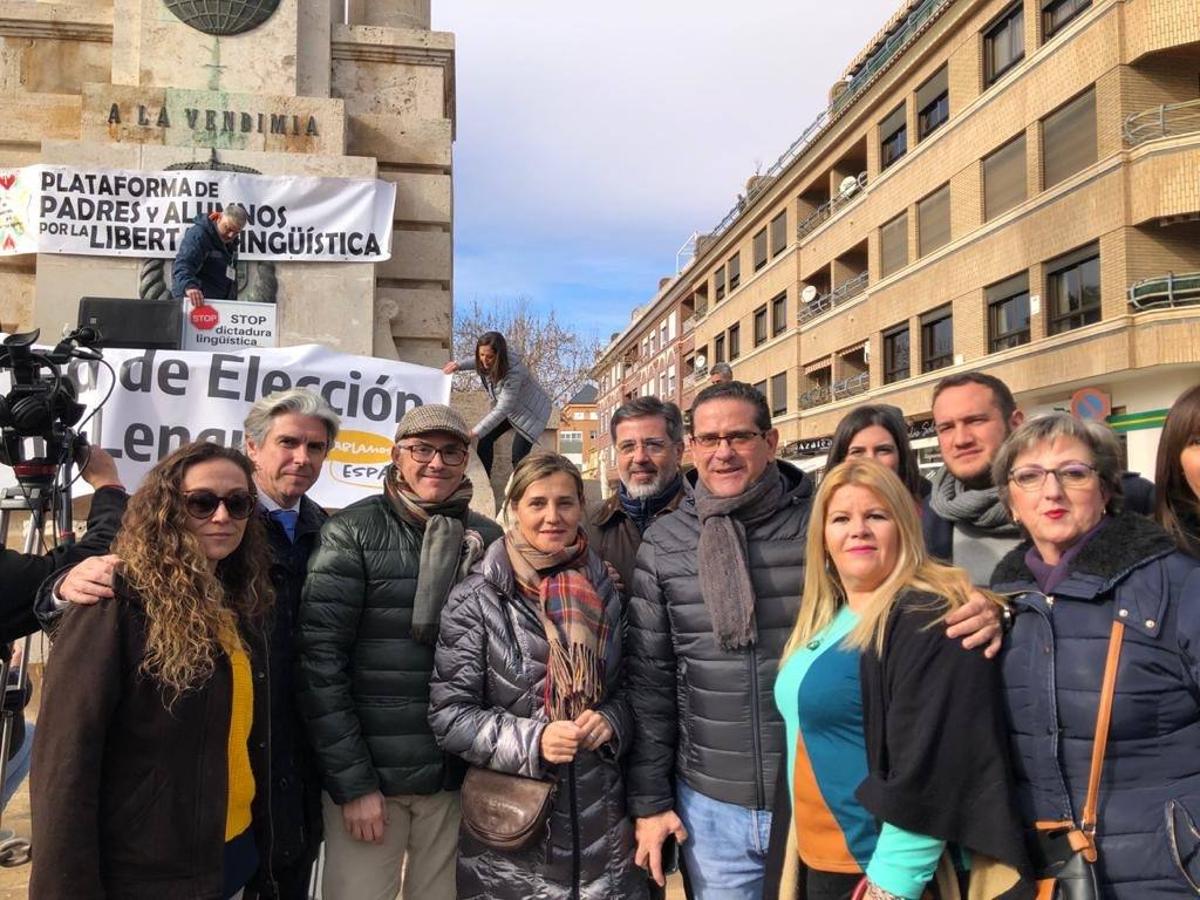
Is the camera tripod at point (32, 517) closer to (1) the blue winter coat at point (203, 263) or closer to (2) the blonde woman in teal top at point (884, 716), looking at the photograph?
(2) the blonde woman in teal top at point (884, 716)

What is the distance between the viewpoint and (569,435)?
3647 inches

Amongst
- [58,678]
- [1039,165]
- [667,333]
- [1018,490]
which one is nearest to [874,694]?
[1018,490]

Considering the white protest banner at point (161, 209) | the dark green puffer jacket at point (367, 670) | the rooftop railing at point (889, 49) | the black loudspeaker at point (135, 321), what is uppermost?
the rooftop railing at point (889, 49)

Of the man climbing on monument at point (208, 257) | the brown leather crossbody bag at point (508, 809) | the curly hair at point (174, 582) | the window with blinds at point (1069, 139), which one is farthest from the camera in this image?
the window with blinds at point (1069, 139)

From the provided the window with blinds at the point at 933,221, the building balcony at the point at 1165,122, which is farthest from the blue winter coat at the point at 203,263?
the window with blinds at the point at 933,221

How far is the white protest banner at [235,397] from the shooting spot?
231 inches

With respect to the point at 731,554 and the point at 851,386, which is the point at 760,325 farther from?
the point at 731,554

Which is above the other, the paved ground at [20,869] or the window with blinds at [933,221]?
the window with blinds at [933,221]

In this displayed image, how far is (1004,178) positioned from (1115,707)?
24154mm

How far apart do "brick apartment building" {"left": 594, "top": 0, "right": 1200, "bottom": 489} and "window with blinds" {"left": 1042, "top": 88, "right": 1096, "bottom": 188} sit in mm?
46

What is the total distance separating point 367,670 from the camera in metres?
2.78

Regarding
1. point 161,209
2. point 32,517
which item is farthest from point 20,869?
point 161,209

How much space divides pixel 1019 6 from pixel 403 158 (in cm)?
2027

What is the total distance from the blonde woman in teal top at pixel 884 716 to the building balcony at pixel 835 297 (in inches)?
1172
